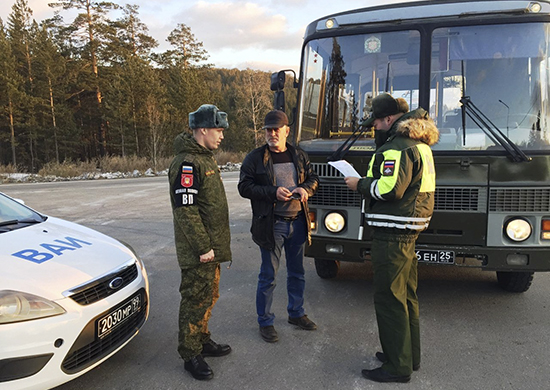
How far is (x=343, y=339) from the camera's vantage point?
11.1ft

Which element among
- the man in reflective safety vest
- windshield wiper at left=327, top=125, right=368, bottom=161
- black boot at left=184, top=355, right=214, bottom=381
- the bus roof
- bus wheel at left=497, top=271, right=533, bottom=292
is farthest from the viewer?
bus wheel at left=497, top=271, right=533, bottom=292

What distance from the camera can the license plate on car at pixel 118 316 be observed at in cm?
262

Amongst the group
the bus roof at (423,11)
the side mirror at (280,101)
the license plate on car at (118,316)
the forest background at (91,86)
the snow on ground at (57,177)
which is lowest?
the license plate on car at (118,316)

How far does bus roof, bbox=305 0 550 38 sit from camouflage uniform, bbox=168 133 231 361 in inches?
86.4

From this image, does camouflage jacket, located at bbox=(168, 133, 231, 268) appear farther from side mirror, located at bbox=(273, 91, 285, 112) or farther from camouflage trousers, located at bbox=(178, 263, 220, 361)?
side mirror, located at bbox=(273, 91, 285, 112)

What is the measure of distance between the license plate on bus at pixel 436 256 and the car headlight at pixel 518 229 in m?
0.49

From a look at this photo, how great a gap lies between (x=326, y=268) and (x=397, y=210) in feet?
7.48

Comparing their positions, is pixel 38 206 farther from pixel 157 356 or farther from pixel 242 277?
pixel 157 356

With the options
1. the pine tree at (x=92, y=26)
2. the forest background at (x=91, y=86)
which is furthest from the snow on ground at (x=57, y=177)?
the pine tree at (x=92, y=26)

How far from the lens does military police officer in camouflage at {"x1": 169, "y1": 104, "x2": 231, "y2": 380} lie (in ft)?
8.95

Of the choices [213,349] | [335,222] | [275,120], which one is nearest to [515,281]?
[335,222]

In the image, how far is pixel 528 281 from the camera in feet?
13.7

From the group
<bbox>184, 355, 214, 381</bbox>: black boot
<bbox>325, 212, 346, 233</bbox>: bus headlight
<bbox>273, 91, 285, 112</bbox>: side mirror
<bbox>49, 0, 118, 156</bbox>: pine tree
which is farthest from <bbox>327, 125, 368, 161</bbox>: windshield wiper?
<bbox>49, 0, 118, 156</bbox>: pine tree

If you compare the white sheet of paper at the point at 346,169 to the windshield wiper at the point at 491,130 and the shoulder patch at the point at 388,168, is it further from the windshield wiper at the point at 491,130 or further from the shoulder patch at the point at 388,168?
the windshield wiper at the point at 491,130
